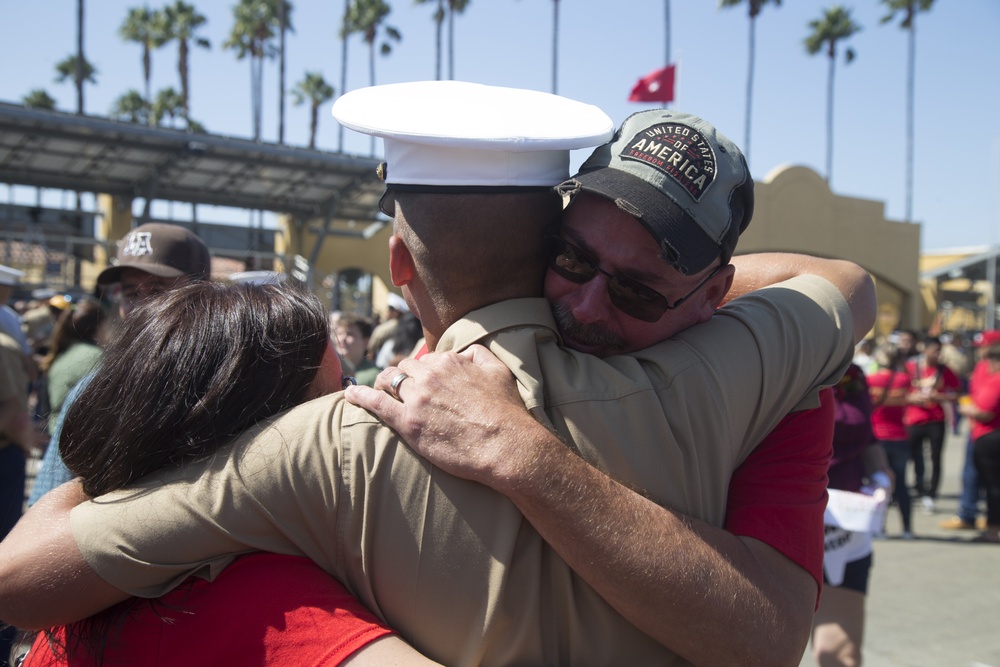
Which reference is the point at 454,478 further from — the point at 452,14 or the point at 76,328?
the point at 452,14

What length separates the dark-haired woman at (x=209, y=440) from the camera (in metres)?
1.25

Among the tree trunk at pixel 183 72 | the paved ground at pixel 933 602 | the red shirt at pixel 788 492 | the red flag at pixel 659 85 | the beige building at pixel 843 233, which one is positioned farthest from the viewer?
the tree trunk at pixel 183 72

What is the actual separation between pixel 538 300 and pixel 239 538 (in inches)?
25.6

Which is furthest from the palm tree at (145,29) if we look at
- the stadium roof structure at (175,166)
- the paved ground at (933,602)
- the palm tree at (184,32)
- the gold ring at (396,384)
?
the gold ring at (396,384)

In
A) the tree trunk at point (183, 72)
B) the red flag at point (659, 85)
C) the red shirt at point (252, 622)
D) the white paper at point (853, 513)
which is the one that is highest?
the tree trunk at point (183, 72)

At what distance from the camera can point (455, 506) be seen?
49.6 inches

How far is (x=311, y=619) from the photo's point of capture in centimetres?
125

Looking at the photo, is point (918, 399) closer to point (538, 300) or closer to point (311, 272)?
point (538, 300)

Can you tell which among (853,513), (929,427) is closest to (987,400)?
(929,427)

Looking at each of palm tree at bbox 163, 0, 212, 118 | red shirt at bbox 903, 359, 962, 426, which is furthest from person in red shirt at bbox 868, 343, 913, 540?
palm tree at bbox 163, 0, 212, 118

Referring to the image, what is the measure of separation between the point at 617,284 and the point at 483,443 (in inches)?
19.6

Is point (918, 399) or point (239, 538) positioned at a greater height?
point (239, 538)

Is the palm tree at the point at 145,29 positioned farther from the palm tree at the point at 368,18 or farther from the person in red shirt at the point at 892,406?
the person in red shirt at the point at 892,406

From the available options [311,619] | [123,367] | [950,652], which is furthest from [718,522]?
[950,652]
